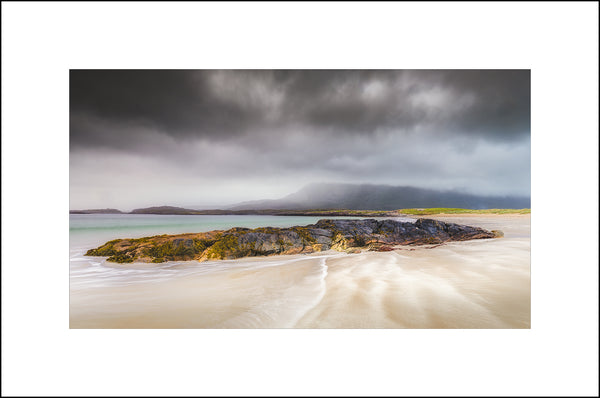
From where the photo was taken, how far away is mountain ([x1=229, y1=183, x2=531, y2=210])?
2598 mm

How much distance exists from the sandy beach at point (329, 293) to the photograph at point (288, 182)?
0.02 m

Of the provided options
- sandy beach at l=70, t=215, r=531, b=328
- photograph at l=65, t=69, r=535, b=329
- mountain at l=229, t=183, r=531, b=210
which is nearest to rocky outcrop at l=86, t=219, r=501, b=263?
photograph at l=65, t=69, r=535, b=329

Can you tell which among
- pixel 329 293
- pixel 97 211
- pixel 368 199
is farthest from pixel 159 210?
pixel 368 199

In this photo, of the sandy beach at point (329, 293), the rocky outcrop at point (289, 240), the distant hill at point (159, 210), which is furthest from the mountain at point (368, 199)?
the distant hill at point (159, 210)

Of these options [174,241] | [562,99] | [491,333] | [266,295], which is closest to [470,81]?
[562,99]

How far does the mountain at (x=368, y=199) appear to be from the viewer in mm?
2598

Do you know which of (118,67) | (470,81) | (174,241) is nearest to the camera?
(118,67)

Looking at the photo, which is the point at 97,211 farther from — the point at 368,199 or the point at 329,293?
the point at 368,199

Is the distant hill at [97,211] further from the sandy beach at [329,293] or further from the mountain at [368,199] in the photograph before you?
the mountain at [368,199]

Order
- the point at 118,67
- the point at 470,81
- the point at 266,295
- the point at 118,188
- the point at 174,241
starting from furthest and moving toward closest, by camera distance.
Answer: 1. the point at 174,241
2. the point at 118,188
3. the point at 470,81
4. the point at 118,67
5. the point at 266,295

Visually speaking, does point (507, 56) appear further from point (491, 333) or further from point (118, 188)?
point (118, 188)

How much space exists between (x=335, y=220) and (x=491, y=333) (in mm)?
1795

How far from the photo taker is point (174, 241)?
8.40 feet

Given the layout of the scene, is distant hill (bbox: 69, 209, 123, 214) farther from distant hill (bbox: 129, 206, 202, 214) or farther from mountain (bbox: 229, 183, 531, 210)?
mountain (bbox: 229, 183, 531, 210)
